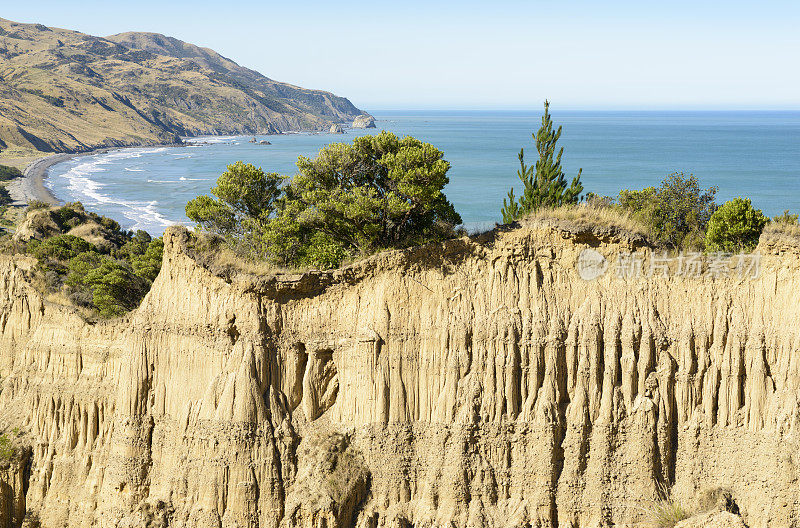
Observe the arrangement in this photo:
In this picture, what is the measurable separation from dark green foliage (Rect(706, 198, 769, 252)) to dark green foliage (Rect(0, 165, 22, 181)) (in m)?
129

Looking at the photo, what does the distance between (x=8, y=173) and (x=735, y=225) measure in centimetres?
13351

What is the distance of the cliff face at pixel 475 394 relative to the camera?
57.6 ft

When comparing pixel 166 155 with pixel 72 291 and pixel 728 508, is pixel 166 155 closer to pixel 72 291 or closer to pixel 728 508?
pixel 72 291

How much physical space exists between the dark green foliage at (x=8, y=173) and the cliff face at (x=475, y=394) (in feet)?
405

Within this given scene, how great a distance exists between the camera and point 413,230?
21.0 metres

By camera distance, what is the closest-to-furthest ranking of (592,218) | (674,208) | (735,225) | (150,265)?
(592,218), (735,225), (150,265), (674,208)

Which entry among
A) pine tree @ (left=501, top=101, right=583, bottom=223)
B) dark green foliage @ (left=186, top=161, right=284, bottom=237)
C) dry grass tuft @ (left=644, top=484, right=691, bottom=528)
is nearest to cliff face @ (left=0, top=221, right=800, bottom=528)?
dry grass tuft @ (left=644, top=484, right=691, bottom=528)

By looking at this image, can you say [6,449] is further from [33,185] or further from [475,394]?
[33,185]

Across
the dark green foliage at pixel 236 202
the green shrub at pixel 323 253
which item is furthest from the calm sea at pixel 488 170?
the green shrub at pixel 323 253

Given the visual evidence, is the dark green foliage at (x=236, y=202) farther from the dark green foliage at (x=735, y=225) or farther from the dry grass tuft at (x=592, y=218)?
the dark green foliage at (x=735, y=225)

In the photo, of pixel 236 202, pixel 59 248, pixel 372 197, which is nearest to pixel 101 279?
pixel 236 202

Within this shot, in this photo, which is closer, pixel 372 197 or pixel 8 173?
pixel 372 197

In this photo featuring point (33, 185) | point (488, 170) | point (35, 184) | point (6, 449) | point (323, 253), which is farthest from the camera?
point (488, 170)

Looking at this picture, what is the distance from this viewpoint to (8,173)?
12469cm
